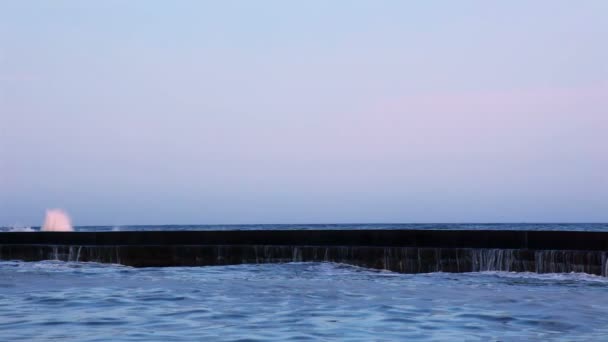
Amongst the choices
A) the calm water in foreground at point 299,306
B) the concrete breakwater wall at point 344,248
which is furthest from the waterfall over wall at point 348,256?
the calm water in foreground at point 299,306

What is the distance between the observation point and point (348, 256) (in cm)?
2273

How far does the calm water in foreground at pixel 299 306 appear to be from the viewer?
9.46 m

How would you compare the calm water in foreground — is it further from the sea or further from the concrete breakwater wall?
the concrete breakwater wall

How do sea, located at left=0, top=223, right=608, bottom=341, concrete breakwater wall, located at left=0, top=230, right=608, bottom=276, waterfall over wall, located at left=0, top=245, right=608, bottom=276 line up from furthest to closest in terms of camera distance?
concrete breakwater wall, located at left=0, top=230, right=608, bottom=276 < waterfall over wall, located at left=0, top=245, right=608, bottom=276 < sea, located at left=0, top=223, right=608, bottom=341

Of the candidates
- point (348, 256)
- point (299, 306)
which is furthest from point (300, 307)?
point (348, 256)

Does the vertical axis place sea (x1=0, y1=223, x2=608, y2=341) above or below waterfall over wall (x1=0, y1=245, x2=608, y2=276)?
below

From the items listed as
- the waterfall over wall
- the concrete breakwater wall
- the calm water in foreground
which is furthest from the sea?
the concrete breakwater wall

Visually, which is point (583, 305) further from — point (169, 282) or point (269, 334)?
A: point (169, 282)

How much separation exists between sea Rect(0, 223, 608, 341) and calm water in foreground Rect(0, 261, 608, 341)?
1 cm

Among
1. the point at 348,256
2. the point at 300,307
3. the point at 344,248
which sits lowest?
the point at 300,307

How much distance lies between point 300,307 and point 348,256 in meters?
10.7

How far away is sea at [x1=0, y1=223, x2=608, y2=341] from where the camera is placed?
30.8 ft

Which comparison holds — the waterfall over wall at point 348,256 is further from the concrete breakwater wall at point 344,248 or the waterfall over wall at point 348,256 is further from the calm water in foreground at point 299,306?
the calm water in foreground at point 299,306

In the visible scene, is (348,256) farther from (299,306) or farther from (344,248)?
(299,306)
